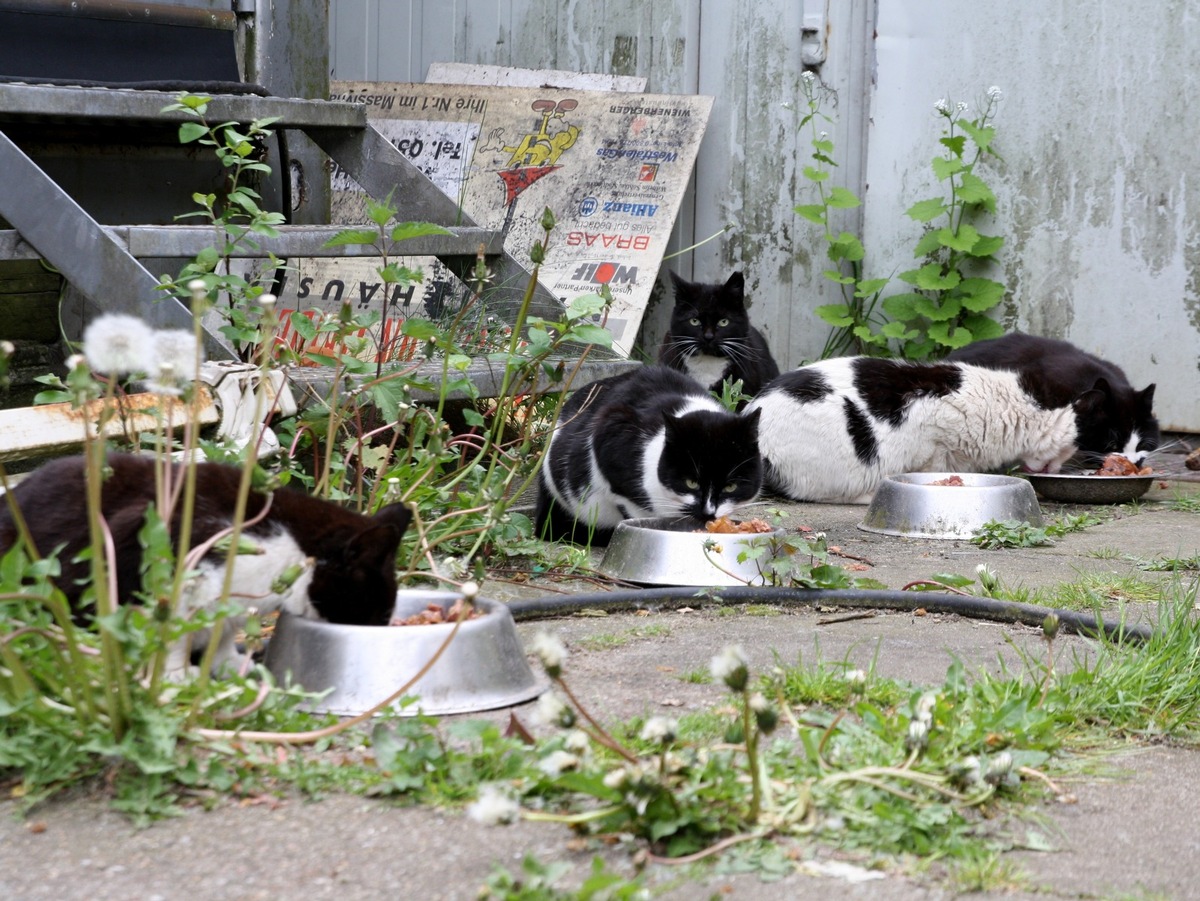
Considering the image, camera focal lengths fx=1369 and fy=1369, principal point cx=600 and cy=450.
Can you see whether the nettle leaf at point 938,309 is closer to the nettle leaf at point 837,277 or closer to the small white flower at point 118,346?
the nettle leaf at point 837,277

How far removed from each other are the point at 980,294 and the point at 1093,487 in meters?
1.66

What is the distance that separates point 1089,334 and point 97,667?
565cm

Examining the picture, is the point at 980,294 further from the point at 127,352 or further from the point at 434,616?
the point at 127,352

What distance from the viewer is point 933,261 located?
22.8 ft

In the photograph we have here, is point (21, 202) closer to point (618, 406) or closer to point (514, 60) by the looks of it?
point (618, 406)

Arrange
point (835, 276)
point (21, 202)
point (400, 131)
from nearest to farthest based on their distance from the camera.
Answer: point (21, 202) < point (835, 276) < point (400, 131)

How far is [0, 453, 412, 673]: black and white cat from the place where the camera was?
7.64ft

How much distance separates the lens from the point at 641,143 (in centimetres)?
761

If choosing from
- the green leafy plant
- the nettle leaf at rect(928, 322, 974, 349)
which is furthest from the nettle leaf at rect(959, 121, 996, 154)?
the nettle leaf at rect(928, 322, 974, 349)

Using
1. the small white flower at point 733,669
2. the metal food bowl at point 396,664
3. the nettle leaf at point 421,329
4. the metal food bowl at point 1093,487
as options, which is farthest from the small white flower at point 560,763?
the metal food bowl at point 1093,487

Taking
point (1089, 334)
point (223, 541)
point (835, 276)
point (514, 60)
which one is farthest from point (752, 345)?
point (223, 541)

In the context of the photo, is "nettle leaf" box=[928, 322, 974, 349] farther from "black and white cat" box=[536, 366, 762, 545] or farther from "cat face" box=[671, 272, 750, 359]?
"black and white cat" box=[536, 366, 762, 545]

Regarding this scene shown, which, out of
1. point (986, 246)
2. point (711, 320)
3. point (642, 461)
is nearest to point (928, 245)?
point (986, 246)

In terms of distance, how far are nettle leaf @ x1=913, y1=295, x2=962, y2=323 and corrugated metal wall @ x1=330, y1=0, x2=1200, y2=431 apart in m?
0.28
